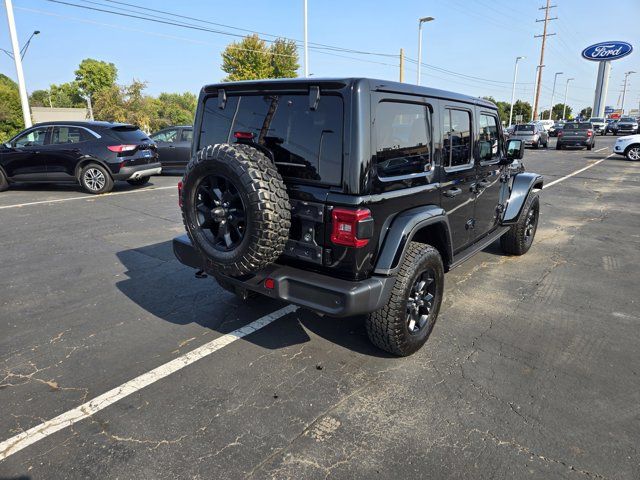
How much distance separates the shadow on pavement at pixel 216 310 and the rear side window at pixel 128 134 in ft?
20.6

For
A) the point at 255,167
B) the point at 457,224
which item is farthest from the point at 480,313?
the point at 255,167

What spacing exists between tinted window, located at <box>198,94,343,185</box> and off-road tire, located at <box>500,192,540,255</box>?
356 cm

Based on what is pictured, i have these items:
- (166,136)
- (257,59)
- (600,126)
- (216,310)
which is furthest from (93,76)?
(216,310)

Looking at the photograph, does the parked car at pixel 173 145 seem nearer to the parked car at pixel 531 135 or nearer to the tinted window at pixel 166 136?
the tinted window at pixel 166 136

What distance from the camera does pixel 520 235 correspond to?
563cm

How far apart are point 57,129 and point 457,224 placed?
9.99m

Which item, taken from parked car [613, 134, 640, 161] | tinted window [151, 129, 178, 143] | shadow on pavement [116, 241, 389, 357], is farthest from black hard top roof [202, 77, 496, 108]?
parked car [613, 134, 640, 161]

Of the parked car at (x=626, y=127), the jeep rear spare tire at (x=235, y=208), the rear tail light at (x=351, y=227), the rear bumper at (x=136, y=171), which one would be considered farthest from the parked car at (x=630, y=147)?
the parked car at (x=626, y=127)

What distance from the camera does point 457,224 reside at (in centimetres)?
398

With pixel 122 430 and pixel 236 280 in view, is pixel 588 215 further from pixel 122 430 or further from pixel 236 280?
pixel 122 430

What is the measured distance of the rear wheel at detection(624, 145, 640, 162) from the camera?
18853 millimetres

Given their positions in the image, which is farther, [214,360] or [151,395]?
[214,360]

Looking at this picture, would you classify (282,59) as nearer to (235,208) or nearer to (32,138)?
(32,138)

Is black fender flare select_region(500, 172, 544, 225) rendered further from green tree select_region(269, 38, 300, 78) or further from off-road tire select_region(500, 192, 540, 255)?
green tree select_region(269, 38, 300, 78)
